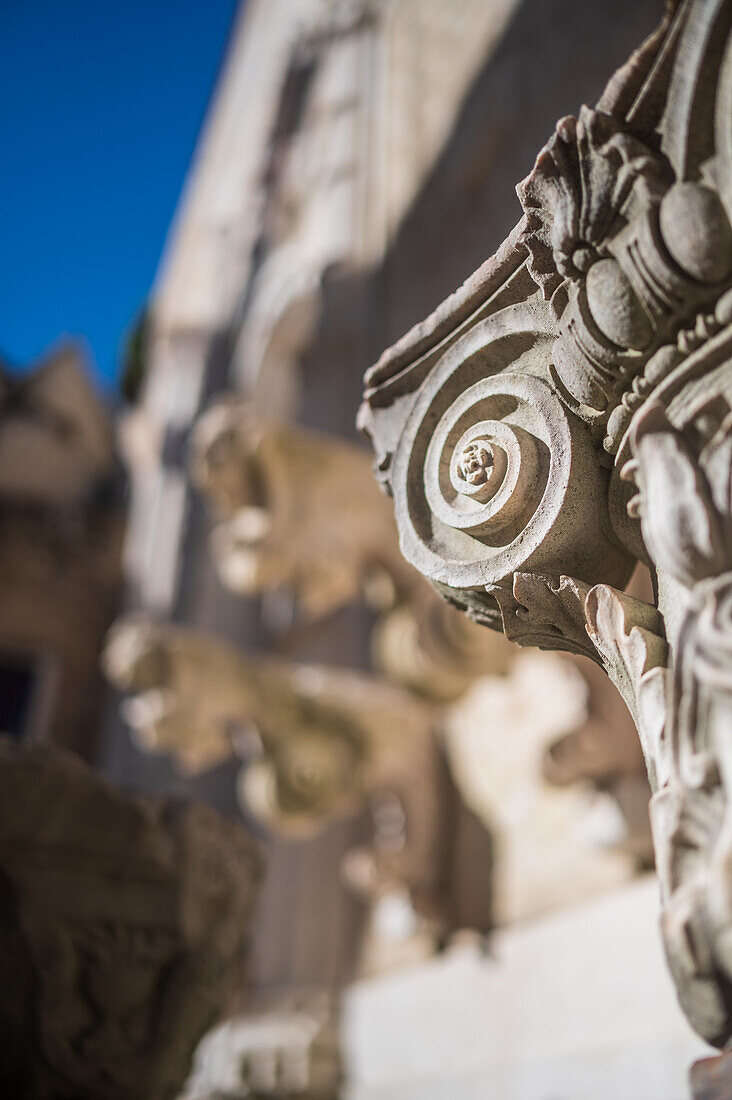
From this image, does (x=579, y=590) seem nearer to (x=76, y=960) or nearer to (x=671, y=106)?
→ (x=671, y=106)

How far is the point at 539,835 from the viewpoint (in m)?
3.28

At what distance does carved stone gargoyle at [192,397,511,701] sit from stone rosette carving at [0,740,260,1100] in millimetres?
1200

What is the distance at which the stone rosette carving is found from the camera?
76.7 inches

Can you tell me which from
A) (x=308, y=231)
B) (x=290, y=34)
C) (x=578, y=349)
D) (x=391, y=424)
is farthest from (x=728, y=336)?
(x=290, y=34)

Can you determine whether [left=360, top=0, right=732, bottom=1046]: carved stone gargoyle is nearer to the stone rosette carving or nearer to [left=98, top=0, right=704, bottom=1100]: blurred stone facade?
the stone rosette carving

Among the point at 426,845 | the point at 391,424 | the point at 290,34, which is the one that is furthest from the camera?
the point at 290,34

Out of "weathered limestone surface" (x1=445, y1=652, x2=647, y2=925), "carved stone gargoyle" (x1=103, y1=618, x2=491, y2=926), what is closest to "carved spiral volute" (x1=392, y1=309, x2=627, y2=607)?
"weathered limestone surface" (x1=445, y1=652, x2=647, y2=925)

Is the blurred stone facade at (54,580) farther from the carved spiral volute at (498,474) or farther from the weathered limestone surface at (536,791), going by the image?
the carved spiral volute at (498,474)

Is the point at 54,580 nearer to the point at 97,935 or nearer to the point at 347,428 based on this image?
the point at 347,428

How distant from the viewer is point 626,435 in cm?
120

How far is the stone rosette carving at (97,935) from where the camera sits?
195cm

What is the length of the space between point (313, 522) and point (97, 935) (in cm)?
159

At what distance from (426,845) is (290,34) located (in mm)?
6980

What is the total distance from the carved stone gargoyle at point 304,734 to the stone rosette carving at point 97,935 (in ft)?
4.25
